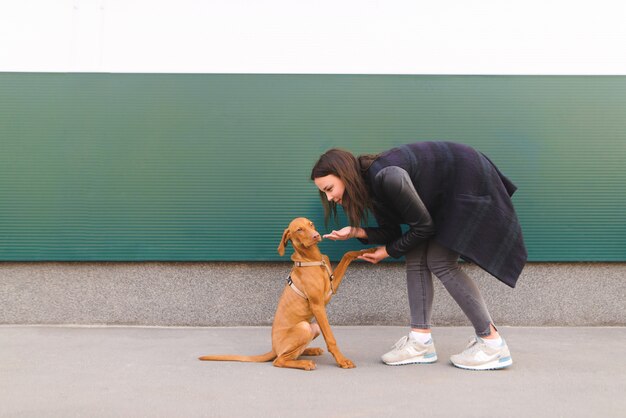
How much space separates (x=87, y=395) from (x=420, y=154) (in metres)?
1.82

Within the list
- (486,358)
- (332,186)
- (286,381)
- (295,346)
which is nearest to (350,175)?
(332,186)

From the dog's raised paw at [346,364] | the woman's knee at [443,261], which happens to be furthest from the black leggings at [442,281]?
the dog's raised paw at [346,364]

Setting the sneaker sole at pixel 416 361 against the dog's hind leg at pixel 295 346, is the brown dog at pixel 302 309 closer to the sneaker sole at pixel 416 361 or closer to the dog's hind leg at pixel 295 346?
the dog's hind leg at pixel 295 346

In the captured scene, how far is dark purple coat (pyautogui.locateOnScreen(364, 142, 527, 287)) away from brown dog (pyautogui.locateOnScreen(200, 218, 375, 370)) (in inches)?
16.3

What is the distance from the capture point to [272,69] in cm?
365

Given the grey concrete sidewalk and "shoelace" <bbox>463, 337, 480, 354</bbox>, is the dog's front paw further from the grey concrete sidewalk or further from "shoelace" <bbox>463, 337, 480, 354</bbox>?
"shoelace" <bbox>463, 337, 480, 354</bbox>

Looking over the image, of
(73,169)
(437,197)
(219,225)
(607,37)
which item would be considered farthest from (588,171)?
(73,169)

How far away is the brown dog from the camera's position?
235cm

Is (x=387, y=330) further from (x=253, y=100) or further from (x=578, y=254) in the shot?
(x=253, y=100)

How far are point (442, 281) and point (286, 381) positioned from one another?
0.92 metres

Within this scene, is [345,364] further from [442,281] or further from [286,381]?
[442,281]

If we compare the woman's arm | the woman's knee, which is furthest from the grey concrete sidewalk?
the woman's arm

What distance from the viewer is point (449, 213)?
7.76ft

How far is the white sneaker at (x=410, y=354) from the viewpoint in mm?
2453
